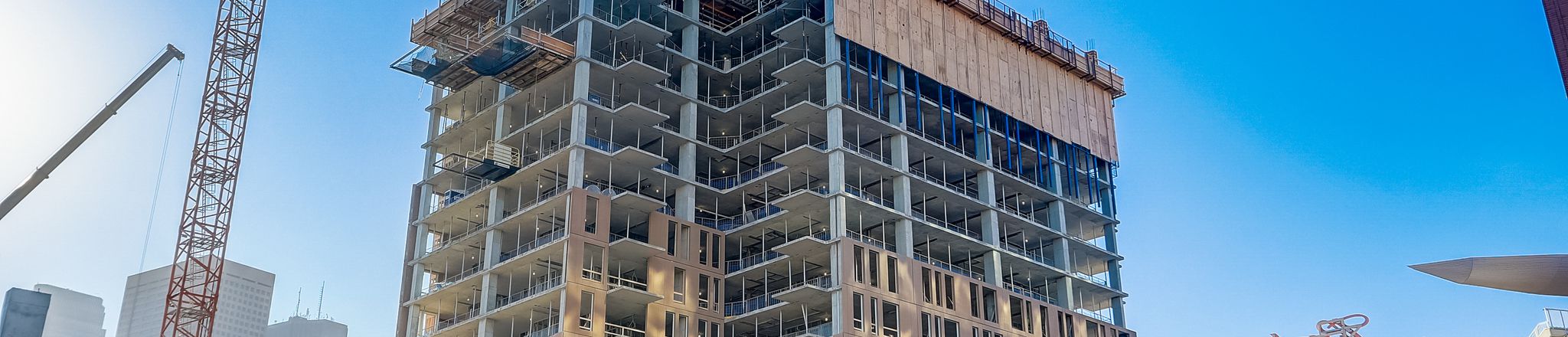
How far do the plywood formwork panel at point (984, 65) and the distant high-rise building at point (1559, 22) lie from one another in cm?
Result: 6835

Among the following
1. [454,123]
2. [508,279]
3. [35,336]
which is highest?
[454,123]

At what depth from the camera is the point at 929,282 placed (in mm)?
99875

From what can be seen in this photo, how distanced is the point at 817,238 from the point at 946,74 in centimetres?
2181

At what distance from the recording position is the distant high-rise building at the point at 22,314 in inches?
3511

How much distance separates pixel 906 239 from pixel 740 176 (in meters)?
13.1

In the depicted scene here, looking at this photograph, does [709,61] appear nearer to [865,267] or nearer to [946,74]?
[946,74]

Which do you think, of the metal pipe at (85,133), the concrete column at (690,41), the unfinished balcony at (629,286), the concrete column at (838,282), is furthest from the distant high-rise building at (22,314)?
the concrete column at (838,282)

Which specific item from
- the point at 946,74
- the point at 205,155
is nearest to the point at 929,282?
the point at 946,74

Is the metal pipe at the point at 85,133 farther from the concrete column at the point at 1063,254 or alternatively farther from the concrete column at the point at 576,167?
the concrete column at the point at 1063,254

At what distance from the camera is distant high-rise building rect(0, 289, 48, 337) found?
89188 millimetres

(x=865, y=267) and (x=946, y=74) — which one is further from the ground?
(x=946, y=74)

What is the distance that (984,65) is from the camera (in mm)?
115188

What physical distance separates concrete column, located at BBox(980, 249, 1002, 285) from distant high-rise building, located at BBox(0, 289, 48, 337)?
61543mm

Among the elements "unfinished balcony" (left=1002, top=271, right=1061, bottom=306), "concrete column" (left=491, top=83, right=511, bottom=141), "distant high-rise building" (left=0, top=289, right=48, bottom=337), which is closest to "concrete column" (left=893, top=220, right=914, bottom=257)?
"unfinished balcony" (left=1002, top=271, right=1061, bottom=306)
